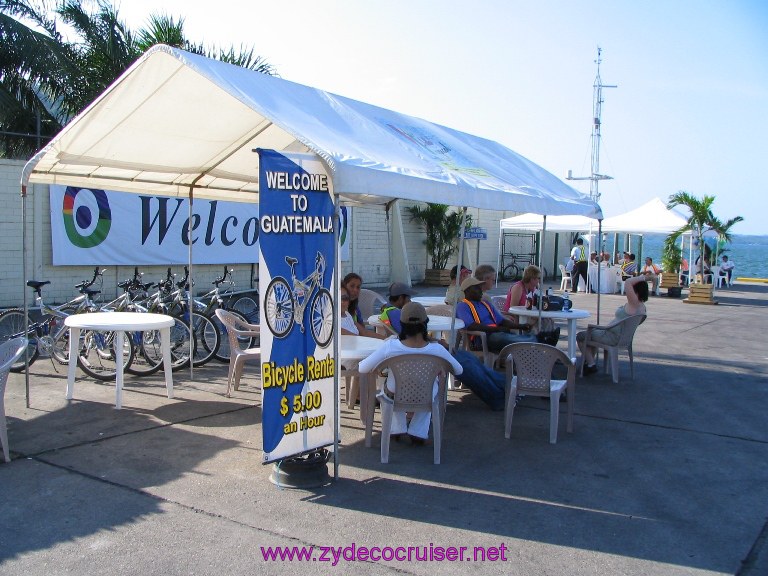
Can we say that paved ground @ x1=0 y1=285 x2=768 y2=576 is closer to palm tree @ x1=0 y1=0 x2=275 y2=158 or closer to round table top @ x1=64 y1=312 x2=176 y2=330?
round table top @ x1=64 y1=312 x2=176 y2=330

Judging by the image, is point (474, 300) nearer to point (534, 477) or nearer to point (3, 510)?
point (534, 477)

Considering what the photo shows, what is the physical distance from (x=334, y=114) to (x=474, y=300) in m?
2.70

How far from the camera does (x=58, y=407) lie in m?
6.85

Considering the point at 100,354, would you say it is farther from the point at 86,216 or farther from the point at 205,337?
the point at 86,216

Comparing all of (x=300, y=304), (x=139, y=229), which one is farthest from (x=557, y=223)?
(x=300, y=304)

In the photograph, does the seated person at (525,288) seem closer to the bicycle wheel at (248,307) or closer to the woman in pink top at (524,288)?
the woman in pink top at (524,288)

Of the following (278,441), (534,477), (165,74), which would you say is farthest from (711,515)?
(165,74)

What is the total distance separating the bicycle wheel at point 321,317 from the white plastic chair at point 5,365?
7.25 ft

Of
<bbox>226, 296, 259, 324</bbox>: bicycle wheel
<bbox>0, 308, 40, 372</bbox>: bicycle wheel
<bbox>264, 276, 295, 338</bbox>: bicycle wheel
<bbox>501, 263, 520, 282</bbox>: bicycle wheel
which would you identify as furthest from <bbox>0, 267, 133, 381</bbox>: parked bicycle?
<bbox>501, 263, 520, 282</bbox>: bicycle wheel

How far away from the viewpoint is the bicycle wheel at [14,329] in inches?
333

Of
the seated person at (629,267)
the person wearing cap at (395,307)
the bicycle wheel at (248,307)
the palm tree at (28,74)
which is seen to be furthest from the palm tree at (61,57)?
the seated person at (629,267)

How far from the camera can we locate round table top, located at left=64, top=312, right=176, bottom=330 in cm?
664

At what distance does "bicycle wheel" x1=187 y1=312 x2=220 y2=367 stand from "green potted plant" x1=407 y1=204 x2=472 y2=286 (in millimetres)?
15053

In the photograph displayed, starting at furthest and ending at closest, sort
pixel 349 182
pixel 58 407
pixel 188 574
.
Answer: pixel 58 407 → pixel 349 182 → pixel 188 574
